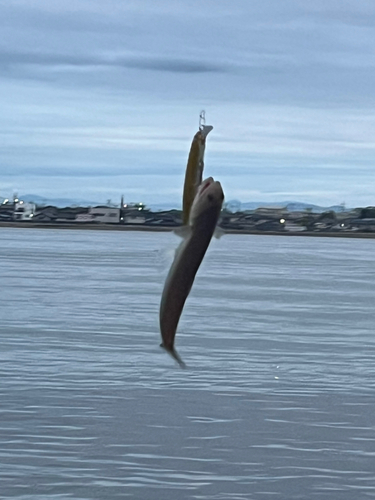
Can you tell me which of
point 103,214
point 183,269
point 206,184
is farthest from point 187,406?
point 206,184

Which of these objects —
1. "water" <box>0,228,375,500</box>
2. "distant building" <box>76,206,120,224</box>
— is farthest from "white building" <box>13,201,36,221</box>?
"water" <box>0,228,375,500</box>

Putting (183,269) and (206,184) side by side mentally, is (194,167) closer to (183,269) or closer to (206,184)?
(206,184)

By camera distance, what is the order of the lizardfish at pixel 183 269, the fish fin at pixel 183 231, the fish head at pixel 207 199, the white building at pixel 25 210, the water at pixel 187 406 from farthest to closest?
the white building at pixel 25 210 < the water at pixel 187 406 < the fish fin at pixel 183 231 < the lizardfish at pixel 183 269 < the fish head at pixel 207 199

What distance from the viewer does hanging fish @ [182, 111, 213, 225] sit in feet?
15.1

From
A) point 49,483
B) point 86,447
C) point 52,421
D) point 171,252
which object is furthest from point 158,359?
point 171,252

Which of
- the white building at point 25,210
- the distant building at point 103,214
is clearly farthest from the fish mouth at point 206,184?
the white building at point 25,210

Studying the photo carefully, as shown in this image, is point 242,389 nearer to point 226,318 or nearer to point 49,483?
point 49,483

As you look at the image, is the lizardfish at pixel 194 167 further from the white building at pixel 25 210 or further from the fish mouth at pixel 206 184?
the white building at pixel 25 210

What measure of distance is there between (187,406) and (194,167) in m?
13.2

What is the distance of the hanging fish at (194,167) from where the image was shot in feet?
15.1

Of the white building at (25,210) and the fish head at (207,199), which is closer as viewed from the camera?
the fish head at (207,199)

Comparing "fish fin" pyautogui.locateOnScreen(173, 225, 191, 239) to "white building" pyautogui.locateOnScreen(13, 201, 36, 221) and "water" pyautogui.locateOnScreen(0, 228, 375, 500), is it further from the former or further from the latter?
"white building" pyautogui.locateOnScreen(13, 201, 36, 221)

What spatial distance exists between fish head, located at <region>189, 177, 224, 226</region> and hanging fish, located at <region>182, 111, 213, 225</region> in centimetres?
3

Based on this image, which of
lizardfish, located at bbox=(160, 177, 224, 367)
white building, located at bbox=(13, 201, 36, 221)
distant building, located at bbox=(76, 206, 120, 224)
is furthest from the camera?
white building, located at bbox=(13, 201, 36, 221)
